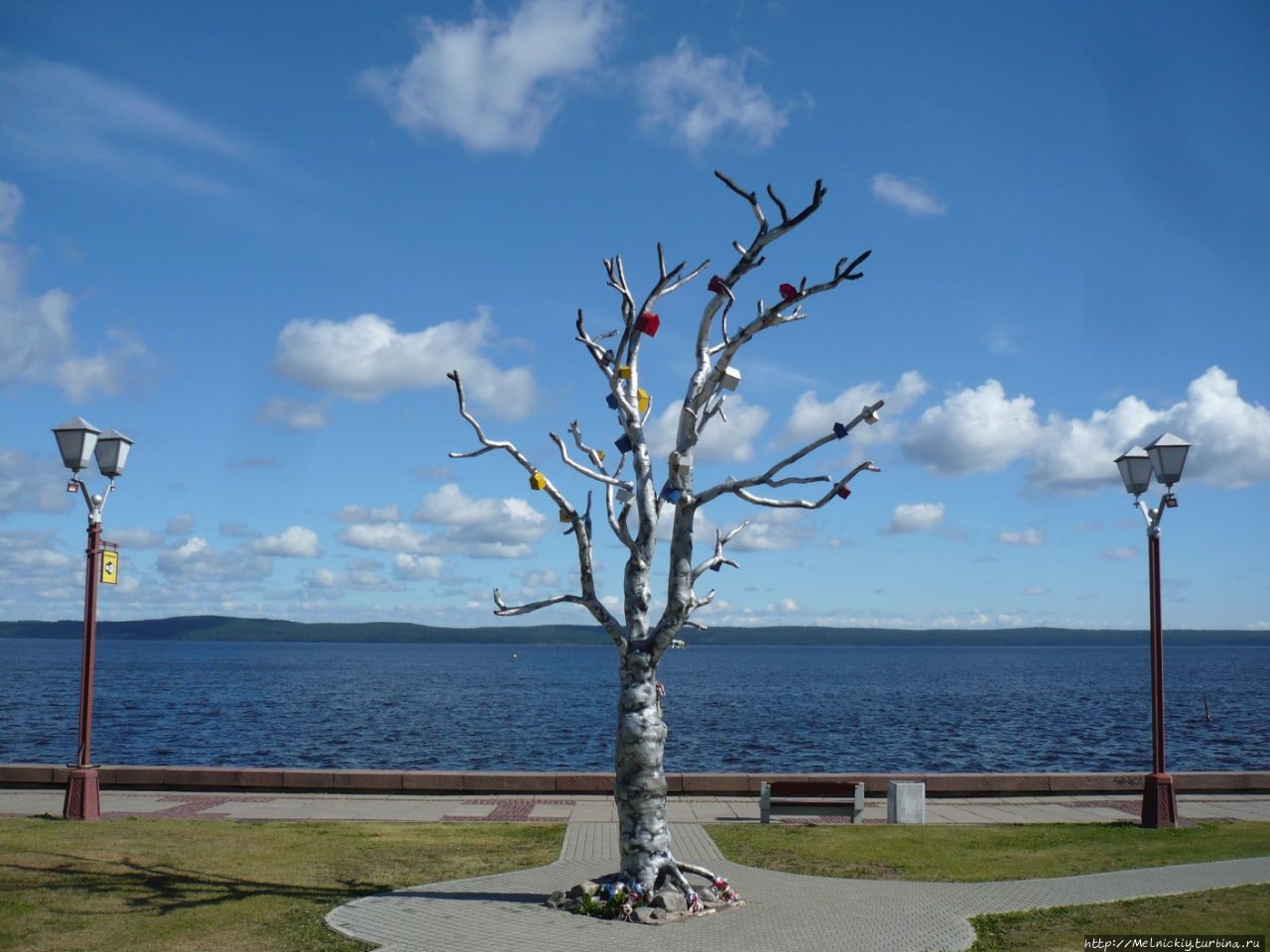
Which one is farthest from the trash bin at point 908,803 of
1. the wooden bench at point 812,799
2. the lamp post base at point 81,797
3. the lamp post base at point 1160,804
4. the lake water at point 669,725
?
the lake water at point 669,725

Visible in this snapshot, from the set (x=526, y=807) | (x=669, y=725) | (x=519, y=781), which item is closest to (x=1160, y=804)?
(x=526, y=807)

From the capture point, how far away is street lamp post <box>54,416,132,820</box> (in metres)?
15.2

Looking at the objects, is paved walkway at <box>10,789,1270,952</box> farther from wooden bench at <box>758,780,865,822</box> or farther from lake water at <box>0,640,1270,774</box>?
lake water at <box>0,640,1270,774</box>

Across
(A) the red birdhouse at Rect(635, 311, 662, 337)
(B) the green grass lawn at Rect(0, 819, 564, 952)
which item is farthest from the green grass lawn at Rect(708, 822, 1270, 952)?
(A) the red birdhouse at Rect(635, 311, 662, 337)

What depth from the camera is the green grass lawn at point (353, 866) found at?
→ 934cm

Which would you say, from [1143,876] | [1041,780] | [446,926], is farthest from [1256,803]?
[446,926]

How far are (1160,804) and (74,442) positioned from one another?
50.2 feet

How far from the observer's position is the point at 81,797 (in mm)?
15141

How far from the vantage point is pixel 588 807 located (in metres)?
17.3

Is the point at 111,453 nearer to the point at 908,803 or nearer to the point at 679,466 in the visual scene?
the point at 679,466

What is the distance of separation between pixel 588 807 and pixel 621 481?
758 centimetres

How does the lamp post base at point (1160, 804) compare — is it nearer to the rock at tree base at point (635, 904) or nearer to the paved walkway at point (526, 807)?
the paved walkway at point (526, 807)

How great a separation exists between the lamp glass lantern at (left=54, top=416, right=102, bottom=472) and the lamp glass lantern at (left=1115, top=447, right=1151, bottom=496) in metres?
14.2

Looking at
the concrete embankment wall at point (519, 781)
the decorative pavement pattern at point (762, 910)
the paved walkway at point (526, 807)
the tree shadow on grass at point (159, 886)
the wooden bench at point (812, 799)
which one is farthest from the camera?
the concrete embankment wall at point (519, 781)
